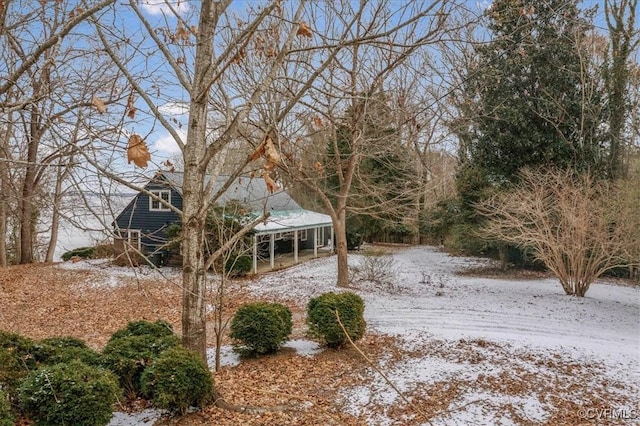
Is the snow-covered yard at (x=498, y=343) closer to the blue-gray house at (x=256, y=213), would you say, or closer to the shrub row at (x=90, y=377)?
the shrub row at (x=90, y=377)

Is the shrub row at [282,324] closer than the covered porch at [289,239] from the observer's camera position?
Yes

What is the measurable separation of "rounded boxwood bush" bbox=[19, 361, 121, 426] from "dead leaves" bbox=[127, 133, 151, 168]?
214 centimetres

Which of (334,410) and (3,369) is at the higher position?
(3,369)

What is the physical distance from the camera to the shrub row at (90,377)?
3447 millimetres

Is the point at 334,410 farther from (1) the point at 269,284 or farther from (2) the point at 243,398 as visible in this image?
(1) the point at 269,284

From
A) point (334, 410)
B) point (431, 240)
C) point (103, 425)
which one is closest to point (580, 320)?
point (334, 410)

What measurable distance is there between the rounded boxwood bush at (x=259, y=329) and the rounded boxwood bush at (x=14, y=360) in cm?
253

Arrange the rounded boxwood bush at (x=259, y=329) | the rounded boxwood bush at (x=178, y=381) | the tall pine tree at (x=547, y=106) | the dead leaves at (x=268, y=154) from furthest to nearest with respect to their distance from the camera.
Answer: the tall pine tree at (x=547, y=106) → the rounded boxwood bush at (x=259, y=329) → the rounded boxwood bush at (x=178, y=381) → the dead leaves at (x=268, y=154)

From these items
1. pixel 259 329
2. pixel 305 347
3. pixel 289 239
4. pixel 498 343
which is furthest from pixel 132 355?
pixel 289 239

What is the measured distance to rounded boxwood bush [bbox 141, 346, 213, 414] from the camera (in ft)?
13.1

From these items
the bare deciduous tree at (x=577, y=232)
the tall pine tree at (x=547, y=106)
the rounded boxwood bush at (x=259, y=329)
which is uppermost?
the tall pine tree at (x=547, y=106)

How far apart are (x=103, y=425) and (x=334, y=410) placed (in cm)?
220

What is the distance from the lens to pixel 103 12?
4.20 meters

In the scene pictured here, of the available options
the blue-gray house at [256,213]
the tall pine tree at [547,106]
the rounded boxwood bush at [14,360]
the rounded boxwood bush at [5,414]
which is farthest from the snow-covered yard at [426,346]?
the tall pine tree at [547,106]
